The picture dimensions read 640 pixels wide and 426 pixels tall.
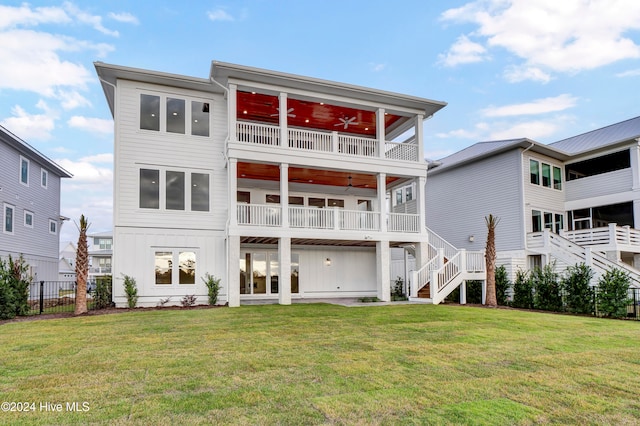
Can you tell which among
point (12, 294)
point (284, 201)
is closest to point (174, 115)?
point (284, 201)

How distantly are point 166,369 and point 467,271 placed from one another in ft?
45.0

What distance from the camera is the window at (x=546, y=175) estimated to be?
2086 centimetres

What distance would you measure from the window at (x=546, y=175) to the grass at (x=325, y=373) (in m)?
12.6

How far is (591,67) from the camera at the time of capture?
23469 mm

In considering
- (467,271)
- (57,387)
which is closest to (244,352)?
(57,387)

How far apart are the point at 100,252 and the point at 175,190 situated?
37860 millimetres

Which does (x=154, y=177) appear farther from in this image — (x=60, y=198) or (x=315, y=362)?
(x=60, y=198)

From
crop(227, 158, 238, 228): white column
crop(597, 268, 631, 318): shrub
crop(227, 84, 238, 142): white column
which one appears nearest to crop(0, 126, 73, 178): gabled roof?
crop(227, 84, 238, 142): white column

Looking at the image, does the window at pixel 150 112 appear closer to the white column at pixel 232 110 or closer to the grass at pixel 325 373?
the white column at pixel 232 110

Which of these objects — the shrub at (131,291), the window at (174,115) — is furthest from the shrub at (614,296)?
the shrub at (131,291)

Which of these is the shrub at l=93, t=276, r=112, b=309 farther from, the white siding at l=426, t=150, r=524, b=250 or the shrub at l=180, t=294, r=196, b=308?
the white siding at l=426, t=150, r=524, b=250

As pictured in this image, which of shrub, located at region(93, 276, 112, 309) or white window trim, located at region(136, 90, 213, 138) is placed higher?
white window trim, located at region(136, 90, 213, 138)

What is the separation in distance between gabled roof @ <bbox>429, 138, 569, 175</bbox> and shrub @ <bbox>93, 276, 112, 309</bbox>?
16.0 metres

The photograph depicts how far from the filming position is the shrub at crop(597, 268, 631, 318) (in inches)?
489
